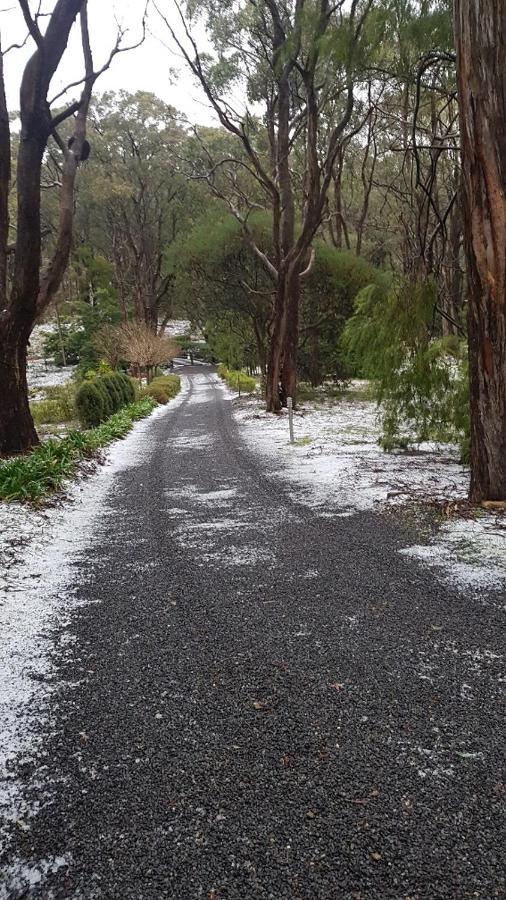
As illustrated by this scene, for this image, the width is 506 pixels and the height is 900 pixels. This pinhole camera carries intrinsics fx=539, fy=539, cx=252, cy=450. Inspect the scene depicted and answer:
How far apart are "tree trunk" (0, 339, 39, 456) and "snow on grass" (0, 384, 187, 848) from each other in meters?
2.05

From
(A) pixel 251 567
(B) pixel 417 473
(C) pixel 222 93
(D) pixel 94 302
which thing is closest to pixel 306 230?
(C) pixel 222 93

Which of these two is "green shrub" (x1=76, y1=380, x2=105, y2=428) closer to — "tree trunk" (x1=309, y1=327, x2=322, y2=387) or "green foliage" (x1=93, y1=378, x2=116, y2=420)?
"green foliage" (x1=93, y1=378, x2=116, y2=420)

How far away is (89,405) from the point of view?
13.3 metres

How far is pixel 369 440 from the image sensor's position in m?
9.47

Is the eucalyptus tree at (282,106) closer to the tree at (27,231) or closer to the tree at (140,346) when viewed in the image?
→ the tree at (27,231)

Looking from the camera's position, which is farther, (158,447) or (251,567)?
(158,447)

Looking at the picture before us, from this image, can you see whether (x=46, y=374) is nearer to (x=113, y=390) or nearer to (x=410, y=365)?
(x=113, y=390)

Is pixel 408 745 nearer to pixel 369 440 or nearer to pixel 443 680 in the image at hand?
pixel 443 680

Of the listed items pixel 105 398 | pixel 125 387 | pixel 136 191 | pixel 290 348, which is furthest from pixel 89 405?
pixel 136 191

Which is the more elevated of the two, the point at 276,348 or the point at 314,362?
the point at 276,348

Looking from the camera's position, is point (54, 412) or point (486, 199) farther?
point (54, 412)

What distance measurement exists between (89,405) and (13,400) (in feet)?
17.0

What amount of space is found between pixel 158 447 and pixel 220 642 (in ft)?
24.4

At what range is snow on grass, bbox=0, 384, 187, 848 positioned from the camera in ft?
6.66
